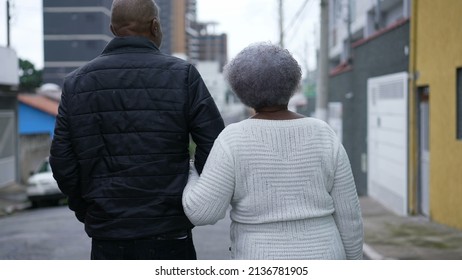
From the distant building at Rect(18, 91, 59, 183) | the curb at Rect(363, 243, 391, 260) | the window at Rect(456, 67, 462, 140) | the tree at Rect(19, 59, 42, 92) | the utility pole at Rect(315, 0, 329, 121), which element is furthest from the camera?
the distant building at Rect(18, 91, 59, 183)

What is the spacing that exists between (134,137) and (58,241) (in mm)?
6392

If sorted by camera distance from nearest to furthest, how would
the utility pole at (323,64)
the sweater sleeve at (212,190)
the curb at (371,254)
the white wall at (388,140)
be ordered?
1. the sweater sleeve at (212,190)
2. the curb at (371,254)
3. the white wall at (388,140)
4. the utility pole at (323,64)

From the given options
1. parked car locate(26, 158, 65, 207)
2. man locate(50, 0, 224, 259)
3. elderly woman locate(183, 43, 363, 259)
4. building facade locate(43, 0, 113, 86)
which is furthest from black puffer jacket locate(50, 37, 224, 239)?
parked car locate(26, 158, 65, 207)

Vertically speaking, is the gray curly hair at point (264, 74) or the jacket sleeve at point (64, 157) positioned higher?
the gray curly hair at point (264, 74)

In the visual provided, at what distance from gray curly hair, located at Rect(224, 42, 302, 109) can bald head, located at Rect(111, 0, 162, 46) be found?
0.36 metres

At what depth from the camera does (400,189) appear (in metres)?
11.4

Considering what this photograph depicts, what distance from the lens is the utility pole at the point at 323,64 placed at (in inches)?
488

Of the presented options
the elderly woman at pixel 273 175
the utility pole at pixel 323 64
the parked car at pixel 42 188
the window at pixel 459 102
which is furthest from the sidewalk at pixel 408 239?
the parked car at pixel 42 188

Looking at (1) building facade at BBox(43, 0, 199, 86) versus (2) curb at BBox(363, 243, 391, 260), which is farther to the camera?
(2) curb at BBox(363, 243, 391, 260)

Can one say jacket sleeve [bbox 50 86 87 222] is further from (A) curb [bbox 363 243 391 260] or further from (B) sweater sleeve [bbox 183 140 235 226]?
(A) curb [bbox 363 243 391 260]

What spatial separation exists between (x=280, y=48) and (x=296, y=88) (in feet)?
0.50

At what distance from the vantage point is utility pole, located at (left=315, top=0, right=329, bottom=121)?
40.7 feet

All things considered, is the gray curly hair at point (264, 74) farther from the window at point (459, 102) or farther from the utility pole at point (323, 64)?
the utility pole at point (323, 64)
